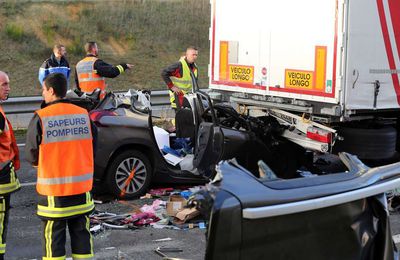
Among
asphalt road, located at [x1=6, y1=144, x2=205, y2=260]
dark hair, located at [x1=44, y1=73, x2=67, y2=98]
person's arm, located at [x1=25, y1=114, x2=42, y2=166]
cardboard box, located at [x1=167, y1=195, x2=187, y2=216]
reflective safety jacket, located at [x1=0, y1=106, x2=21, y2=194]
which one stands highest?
dark hair, located at [x1=44, y1=73, x2=67, y2=98]

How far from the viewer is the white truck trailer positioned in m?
7.62

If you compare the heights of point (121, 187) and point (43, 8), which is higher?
point (43, 8)

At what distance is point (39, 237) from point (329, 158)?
4.91m

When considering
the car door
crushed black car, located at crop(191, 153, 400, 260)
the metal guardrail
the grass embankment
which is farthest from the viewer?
the grass embankment

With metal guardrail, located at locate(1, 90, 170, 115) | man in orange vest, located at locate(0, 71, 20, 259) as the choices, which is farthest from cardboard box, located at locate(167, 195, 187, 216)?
metal guardrail, located at locate(1, 90, 170, 115)

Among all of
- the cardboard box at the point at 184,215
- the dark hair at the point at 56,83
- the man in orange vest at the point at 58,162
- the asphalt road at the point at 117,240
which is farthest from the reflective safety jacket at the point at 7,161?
the cardboard box at the point at 184,215

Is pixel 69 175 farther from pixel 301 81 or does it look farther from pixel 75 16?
pixel 75 16

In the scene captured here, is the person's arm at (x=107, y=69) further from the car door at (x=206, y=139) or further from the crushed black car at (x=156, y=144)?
the car door at (x=206, y=139)

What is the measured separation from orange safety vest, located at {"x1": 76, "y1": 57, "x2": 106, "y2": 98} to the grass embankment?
383 inches

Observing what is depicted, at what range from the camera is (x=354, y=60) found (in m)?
7.61

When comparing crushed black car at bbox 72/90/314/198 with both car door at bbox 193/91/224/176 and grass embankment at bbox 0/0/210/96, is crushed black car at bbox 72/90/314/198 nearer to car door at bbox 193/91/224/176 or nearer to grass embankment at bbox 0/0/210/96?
car door at bbox 193/91/224/176

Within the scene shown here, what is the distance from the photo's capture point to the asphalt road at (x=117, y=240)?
5.90m

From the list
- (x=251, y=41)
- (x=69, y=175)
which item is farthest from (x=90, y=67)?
(x=69, y=175)

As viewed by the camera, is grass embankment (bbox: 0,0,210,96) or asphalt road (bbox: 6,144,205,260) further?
grass embankment (bbox: 0,0,210,96)
